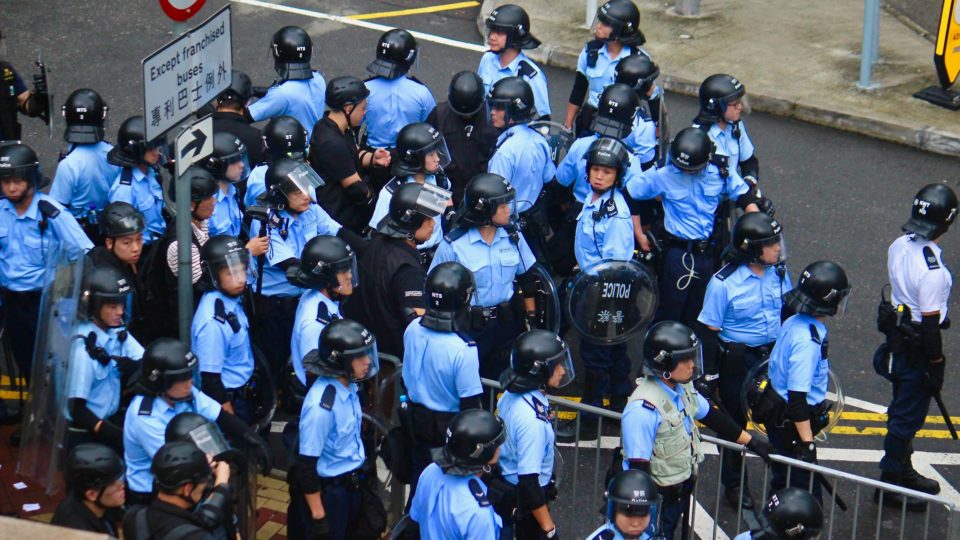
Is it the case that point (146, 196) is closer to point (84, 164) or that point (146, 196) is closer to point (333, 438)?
point (84, 164)

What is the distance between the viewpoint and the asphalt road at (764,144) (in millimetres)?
11062

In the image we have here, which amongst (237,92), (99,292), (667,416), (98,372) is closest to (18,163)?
(99,292)

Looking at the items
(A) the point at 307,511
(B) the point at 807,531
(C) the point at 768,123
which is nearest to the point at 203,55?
(A) the point at 307,511

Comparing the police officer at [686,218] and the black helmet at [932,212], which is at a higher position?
the black helmet at [932,212]

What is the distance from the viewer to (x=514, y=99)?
10.9 m

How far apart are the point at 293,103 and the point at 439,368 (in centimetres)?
415

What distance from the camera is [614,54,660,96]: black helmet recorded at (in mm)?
11836

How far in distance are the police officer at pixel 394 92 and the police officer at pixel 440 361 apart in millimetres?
3411

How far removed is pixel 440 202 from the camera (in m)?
9.48

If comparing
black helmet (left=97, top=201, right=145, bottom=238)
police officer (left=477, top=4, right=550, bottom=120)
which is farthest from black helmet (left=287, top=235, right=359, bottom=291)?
police officer (left=477, top=4, right=550, bottom=120)

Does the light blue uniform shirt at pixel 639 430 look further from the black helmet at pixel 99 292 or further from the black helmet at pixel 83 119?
the black helmet at pixel 83 119

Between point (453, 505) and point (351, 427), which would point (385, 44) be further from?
point (453, 505)

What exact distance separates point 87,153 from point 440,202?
8.91 ft

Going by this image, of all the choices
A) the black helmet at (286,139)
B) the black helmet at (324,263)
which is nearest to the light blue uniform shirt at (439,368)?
the black helmet at (324,263)
